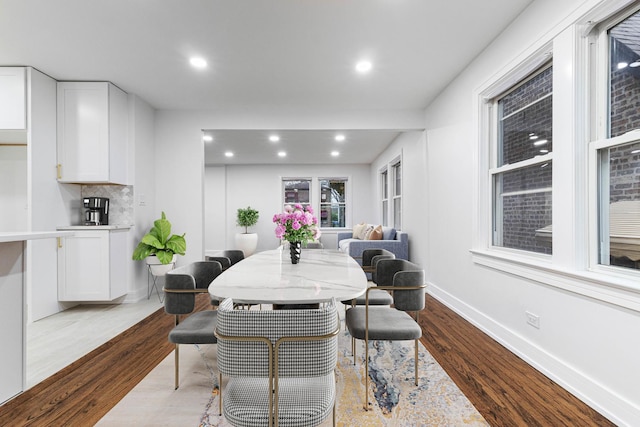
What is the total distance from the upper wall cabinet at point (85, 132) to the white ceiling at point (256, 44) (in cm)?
19

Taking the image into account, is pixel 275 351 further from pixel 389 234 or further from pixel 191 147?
pixel 389 234

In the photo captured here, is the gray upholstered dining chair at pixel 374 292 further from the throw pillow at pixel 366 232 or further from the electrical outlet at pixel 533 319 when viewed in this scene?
the throw pillow at pixel 366 232

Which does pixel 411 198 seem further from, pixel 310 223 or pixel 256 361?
pixel 256 361

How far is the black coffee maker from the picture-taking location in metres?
3.77

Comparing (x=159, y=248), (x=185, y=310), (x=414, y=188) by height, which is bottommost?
(x=185, y=310)

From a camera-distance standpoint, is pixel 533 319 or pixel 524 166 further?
pixel 524 166

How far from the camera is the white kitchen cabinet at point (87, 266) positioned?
362 cm

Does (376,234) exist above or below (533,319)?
above

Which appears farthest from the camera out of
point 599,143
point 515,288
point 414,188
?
point 414,188

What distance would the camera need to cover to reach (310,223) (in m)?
2.33

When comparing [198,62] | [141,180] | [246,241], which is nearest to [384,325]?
[198,62]

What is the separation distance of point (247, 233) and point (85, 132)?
5.50m

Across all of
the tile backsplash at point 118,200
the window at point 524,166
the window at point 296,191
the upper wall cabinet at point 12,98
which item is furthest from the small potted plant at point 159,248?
the window at point 296,191

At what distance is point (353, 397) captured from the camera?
6.16ft
